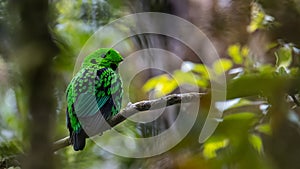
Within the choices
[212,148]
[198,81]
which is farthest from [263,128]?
[198,81]

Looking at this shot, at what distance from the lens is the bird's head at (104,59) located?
860 millimetres

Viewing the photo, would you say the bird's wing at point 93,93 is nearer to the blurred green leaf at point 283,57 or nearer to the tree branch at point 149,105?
the tree branch at point 149,105

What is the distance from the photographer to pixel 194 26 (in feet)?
3.18

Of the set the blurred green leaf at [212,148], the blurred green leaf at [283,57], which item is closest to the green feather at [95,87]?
the blurred green leaf at [212,148]

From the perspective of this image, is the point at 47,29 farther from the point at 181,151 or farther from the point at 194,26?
the point at 194,26

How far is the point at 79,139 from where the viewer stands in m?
0.75

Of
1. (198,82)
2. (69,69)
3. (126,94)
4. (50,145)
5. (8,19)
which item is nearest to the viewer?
(50,145)

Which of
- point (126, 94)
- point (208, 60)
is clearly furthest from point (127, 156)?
point (208, 60)

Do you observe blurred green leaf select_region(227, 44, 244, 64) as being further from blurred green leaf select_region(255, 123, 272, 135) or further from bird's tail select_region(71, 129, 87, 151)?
bird's tail select_region(71, 129, 87, 151)

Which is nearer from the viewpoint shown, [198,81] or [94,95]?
[94,95]

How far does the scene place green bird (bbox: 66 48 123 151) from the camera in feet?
2.60

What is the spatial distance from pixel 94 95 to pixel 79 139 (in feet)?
0.37

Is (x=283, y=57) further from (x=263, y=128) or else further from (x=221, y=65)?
(x=263, y=128)

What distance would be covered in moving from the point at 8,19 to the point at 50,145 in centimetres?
18
